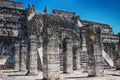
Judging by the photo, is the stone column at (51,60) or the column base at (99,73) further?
the column base at (99,73)

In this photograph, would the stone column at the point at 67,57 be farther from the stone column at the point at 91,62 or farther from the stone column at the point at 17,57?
the stone column at the point at 17,57

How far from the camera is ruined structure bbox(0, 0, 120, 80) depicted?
11.2m

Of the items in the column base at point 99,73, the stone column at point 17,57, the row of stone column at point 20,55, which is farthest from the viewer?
the stone column at point 17,57

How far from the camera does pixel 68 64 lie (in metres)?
17.1

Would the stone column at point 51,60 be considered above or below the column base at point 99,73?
above

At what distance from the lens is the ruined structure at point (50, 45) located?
11211 millimetres

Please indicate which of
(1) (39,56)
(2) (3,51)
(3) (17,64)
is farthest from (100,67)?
(2) (3,51)

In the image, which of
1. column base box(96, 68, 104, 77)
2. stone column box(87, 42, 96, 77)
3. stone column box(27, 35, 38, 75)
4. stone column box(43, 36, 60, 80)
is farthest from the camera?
stone column box(27, 35, 38, 75)

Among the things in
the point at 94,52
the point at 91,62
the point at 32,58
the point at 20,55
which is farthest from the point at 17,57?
the point at 94,52

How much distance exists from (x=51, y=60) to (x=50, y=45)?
84cm

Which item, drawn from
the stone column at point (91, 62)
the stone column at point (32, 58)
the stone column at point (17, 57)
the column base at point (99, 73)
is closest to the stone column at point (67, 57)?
the stone column at point (32, 58)

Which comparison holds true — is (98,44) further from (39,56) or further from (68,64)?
(39,56)

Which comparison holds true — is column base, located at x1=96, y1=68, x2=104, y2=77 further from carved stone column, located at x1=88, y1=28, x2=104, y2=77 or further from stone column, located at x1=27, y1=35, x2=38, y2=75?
stone column, located at x1=27, y1=35, x2=38, y2=75

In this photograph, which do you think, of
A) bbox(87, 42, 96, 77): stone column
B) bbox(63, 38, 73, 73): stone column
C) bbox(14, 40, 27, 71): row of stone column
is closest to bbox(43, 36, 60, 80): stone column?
bbox(87, 42, 96, 77): stone column
